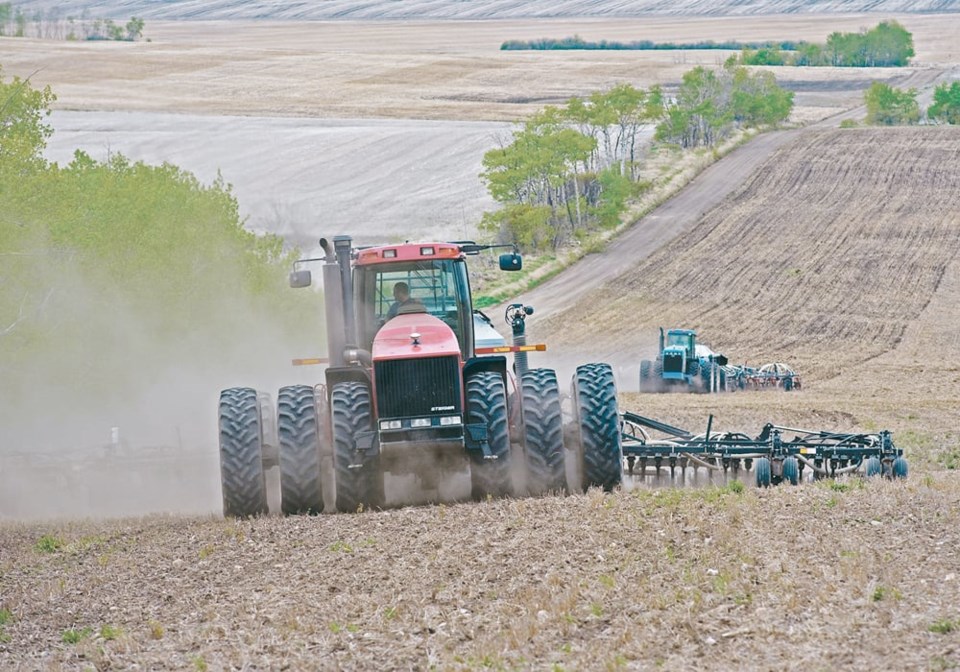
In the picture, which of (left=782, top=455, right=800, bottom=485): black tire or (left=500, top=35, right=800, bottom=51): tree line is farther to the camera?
(left=500, top=35, right=800, bottom=51): tree line

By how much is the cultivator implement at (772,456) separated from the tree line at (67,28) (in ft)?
364

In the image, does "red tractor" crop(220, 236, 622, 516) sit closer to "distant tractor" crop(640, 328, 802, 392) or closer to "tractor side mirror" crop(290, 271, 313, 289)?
"tractor side mirror" crop(290, 271, 313, 289)

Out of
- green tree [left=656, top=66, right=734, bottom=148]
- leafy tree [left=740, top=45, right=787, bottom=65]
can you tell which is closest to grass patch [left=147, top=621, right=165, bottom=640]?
green tree [left=656, top=66, right=734, bottom=148]

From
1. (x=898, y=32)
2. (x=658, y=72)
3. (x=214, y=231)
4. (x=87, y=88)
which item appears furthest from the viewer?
(x=898, y=32)

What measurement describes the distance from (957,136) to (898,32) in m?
48.3

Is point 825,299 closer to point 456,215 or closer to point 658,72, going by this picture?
point 456,215

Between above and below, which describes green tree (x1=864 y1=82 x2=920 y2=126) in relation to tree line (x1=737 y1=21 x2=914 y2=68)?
below

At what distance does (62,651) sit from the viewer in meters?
10.8

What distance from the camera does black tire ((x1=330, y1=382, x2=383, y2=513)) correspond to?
603 inches

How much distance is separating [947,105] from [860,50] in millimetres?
34550

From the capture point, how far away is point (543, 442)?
51.3 feet

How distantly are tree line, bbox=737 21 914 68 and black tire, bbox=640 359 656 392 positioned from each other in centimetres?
9293

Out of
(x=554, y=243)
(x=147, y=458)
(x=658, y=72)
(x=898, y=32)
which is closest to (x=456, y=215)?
(x=554, y=243)

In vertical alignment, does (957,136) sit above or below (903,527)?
above
